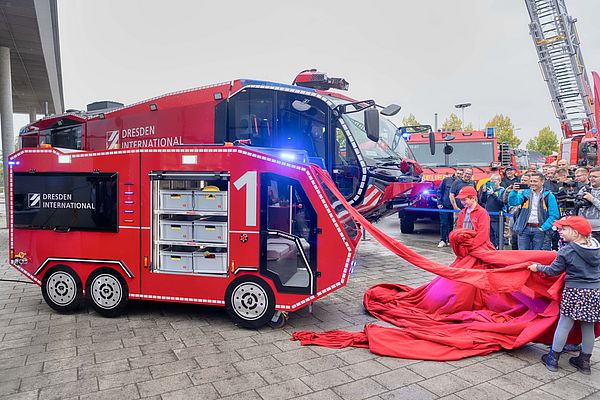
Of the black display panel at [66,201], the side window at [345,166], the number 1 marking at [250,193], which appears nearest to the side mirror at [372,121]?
the side window at [345,166]

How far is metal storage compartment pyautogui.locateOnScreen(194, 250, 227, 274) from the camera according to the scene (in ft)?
17.6

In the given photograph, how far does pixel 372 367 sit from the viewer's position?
14.0 ft

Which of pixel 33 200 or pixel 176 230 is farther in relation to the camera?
pixel 33 200

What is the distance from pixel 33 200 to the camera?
19.7 ft

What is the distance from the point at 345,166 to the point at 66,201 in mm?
4395

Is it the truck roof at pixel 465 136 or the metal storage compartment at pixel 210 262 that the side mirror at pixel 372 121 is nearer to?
the metal storage compartment at pixel 210 262

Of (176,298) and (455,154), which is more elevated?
(455,154)

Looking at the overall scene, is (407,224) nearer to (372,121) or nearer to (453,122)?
(372,121)

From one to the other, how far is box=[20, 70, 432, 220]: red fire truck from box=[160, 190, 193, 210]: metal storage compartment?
188cm

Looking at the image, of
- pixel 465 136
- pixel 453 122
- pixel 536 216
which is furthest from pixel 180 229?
pixel 453 122

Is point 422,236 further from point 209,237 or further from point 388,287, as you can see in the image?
point 209,237

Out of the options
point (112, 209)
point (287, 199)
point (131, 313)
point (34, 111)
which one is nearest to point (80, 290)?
point (131, 313)

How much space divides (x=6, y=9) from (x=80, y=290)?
12740 millimetres

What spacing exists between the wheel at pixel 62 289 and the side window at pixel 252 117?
10.8 ft
